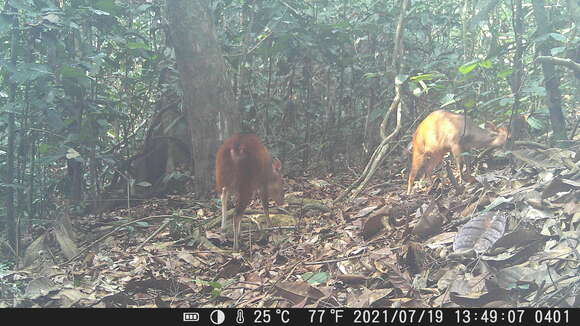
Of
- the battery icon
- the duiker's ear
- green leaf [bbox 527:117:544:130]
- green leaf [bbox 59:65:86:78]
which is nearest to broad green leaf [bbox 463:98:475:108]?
green leaf [bbox 527:117:544:130]

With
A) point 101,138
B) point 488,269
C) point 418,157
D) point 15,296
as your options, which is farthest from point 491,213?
point 101,138

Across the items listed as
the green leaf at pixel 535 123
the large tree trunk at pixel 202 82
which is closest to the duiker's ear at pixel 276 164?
the large tree trunk at pixel 202 82

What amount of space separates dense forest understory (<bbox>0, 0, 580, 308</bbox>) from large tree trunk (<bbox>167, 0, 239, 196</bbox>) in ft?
0.04

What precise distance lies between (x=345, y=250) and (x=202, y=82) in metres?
1.38

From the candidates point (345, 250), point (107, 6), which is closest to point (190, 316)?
point (345, 250)

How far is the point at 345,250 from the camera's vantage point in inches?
112

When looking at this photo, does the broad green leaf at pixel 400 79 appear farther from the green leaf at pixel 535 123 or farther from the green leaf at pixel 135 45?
the green leaf at pixel 135 45

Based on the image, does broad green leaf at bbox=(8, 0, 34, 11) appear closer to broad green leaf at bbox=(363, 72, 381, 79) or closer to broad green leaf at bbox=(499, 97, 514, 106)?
broad green leaf at bbox=(363, 72, 381, 79)

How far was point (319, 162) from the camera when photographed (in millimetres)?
3471

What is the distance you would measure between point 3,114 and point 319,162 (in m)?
2.06

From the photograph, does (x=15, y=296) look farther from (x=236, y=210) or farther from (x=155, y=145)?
(x=155, y=145)

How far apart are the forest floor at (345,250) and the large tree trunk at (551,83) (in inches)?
10.0

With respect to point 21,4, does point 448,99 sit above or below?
below

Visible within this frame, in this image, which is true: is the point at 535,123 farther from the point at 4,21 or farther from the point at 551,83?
the point at 4,21
